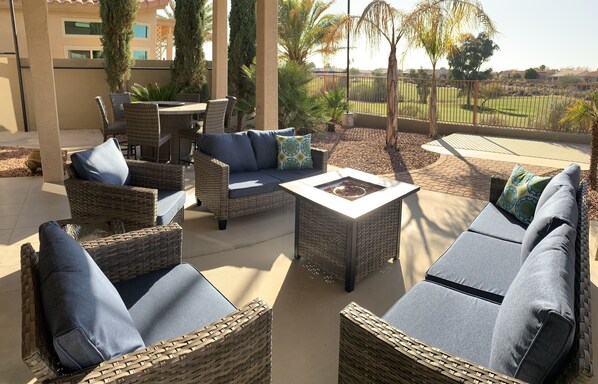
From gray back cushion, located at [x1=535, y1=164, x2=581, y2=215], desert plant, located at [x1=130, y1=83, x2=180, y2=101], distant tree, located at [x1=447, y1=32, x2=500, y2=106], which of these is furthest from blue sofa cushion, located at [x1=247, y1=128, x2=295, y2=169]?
distant tree, located at [x1=447, y1=32, x2=500, y2=106]

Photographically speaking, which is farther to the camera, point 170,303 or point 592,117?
point 592,117

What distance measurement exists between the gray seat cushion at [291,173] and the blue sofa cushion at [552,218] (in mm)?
2585

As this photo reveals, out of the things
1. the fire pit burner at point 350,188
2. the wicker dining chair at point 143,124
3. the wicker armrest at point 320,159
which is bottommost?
the fire pit burner at point 350,188

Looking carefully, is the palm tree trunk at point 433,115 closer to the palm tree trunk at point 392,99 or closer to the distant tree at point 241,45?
the palm tree trunk at point 392,99

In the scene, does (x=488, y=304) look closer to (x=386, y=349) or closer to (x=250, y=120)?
(x=386, y=349)

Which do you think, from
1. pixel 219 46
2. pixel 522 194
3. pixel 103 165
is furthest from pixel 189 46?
pixel 522 194

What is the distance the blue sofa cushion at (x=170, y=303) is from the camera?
1.93 meters

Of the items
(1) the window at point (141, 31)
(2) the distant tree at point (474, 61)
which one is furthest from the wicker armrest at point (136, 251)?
(2) the distant tree at point (474, 61)

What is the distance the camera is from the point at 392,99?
8.04 meters

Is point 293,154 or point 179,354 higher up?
point 293,154

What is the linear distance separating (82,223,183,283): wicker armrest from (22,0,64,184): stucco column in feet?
13.7

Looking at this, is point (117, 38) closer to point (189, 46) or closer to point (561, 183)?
point (189, 46)

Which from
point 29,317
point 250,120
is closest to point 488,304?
point 29,317

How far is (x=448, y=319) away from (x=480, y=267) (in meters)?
0.65
